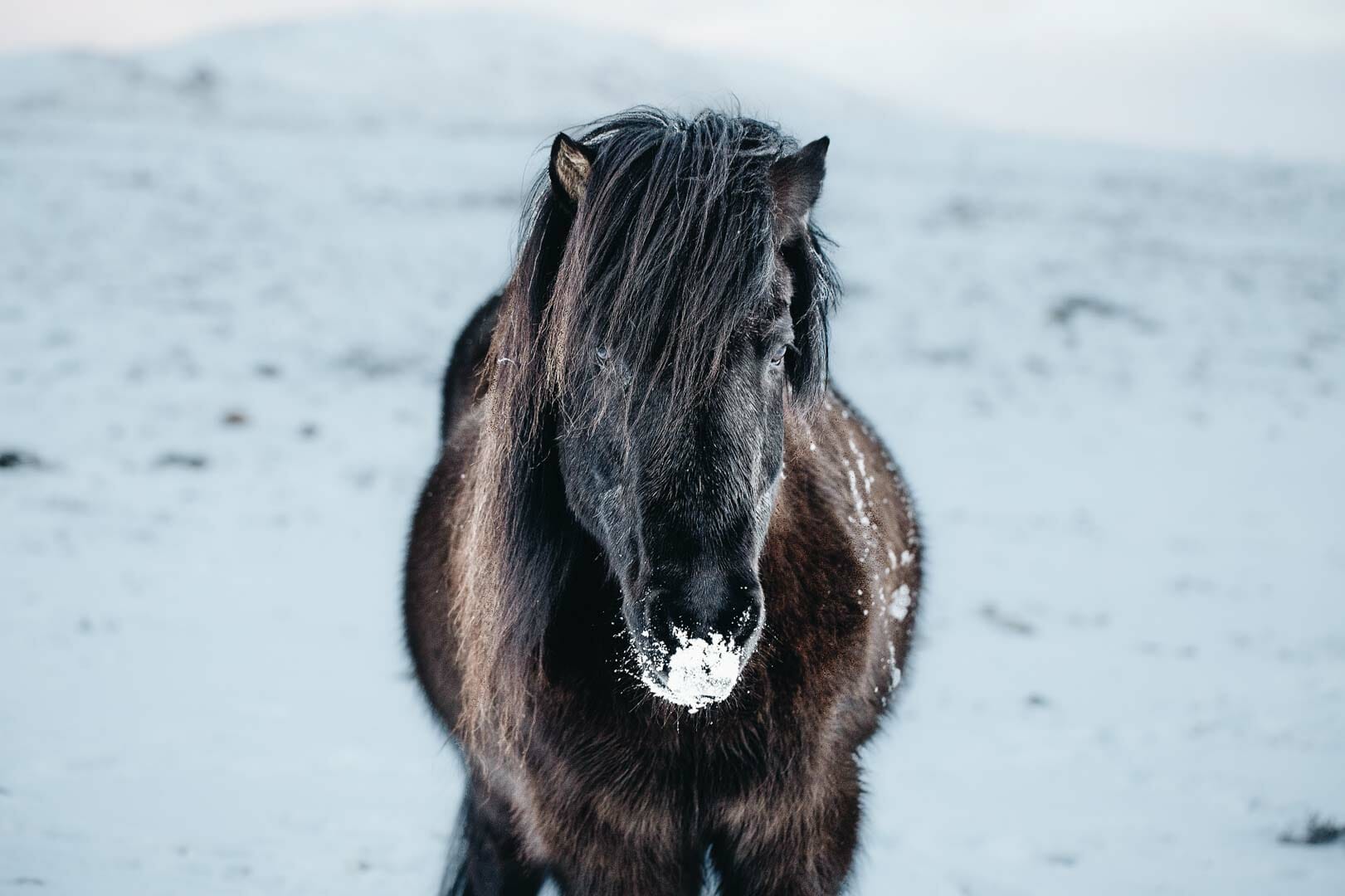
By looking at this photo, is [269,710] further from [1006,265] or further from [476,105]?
[476,105]

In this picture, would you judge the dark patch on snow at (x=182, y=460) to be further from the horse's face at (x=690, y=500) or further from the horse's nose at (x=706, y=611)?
the horse's nose at (x=706, y=611)

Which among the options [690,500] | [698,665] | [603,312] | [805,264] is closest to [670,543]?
[690,500]

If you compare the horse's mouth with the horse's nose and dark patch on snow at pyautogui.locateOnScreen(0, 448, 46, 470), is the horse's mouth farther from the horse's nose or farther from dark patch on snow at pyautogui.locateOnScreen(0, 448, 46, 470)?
dark patch on snow at pyautogui.locateOnScreen(0, 448, 46, 470)

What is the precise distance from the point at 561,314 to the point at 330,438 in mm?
6783

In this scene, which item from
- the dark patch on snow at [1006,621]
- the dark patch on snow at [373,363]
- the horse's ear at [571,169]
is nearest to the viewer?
the horse's ear at [571,169]

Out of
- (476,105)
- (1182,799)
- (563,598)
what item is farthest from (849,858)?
(476,105)

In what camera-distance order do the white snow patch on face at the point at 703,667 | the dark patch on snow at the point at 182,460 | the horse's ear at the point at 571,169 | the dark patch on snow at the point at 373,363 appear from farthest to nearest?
1. the dark patch on snow at the point at 373,363
2. the dark patch on snow at the point at 182,460
3. the horse's ear at the point at 571,169
4. the white snow patch on face at the point at 703,667

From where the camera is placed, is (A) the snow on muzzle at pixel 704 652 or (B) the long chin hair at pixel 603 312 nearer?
A: (A) the snow on muzzle at pixel 704 652

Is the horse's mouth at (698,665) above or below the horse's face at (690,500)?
below

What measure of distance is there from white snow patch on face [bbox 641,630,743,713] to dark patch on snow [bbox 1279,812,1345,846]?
3240 millimetres

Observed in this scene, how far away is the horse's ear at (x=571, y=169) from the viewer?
166cm

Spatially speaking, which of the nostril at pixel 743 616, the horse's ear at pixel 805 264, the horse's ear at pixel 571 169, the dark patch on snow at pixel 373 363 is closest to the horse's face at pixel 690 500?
the nostril at pixel 743 616

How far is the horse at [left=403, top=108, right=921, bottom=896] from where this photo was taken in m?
1.51

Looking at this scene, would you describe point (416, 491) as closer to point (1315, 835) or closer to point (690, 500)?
point (1315, 835)
